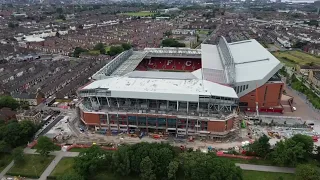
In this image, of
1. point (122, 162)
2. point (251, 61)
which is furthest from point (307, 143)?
point (251, 61)

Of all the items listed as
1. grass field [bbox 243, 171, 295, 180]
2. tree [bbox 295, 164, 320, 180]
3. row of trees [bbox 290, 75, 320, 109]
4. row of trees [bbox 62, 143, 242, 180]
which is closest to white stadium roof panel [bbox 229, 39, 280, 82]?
row of trees [bbox 290, 75, 320, 109]

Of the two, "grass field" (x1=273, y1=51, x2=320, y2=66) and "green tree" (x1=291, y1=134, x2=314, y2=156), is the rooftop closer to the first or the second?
"green tree" (x1=291, y1=134, x2=314, y2=156)

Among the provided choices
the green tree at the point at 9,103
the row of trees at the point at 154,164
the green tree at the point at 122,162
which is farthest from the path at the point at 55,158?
the green tree at the point at 9,103

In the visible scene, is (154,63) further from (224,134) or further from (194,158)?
(194,158)

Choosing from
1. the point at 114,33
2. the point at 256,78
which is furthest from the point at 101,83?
the point at 114,33

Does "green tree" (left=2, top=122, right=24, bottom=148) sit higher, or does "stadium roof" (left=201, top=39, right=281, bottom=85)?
"stadium roof" (left=201, top=39, right=281, bottom=85)

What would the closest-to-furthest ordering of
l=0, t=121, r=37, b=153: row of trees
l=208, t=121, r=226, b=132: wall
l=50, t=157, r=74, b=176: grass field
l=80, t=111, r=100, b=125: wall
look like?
l=50, t=157, r=74, b=176: grass field < l=0, t=121, r=37, b=153: row of trees < l=208, t=121, r=226, b=132: wall < l=80, t=111, r=100, b=125: wall

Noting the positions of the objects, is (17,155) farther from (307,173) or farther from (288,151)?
(307,173)
